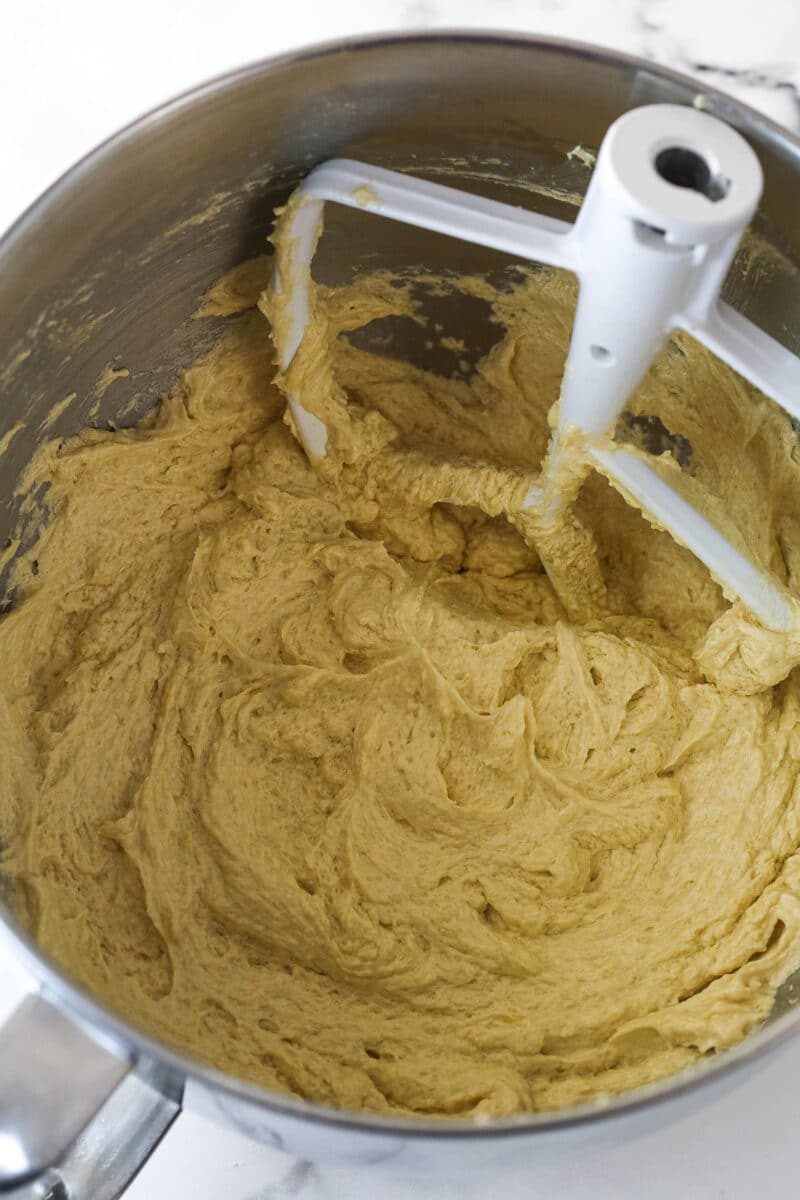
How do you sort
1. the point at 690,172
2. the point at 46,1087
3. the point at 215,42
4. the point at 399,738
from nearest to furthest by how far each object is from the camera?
the point at 46,1087, the point at 690,172, the point at 399,738, the point at 215,42

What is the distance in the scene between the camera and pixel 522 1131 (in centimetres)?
72

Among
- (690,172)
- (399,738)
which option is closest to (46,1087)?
(399,738)

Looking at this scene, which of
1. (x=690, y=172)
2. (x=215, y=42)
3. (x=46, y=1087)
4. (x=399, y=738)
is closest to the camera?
(x=46, y=1087)

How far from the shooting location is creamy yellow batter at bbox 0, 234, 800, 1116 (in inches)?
42.9

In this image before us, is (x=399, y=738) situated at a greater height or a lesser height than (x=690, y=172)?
lesser

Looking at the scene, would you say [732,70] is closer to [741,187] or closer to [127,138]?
[741,187]

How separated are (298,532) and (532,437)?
0.34 meters

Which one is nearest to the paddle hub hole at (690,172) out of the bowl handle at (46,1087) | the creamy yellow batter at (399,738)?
the creamy yellow batter at (399,738)

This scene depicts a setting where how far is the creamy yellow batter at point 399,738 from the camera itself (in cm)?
109

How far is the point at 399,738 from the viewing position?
1.30 metres

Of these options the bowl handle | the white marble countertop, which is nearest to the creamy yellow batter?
the bowl handle

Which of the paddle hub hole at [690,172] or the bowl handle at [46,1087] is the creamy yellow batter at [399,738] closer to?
the bowl handle at [46,1087]

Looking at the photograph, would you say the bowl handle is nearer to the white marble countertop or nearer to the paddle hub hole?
the paddle hub hole

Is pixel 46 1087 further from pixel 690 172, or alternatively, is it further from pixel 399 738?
pixel 690 172
